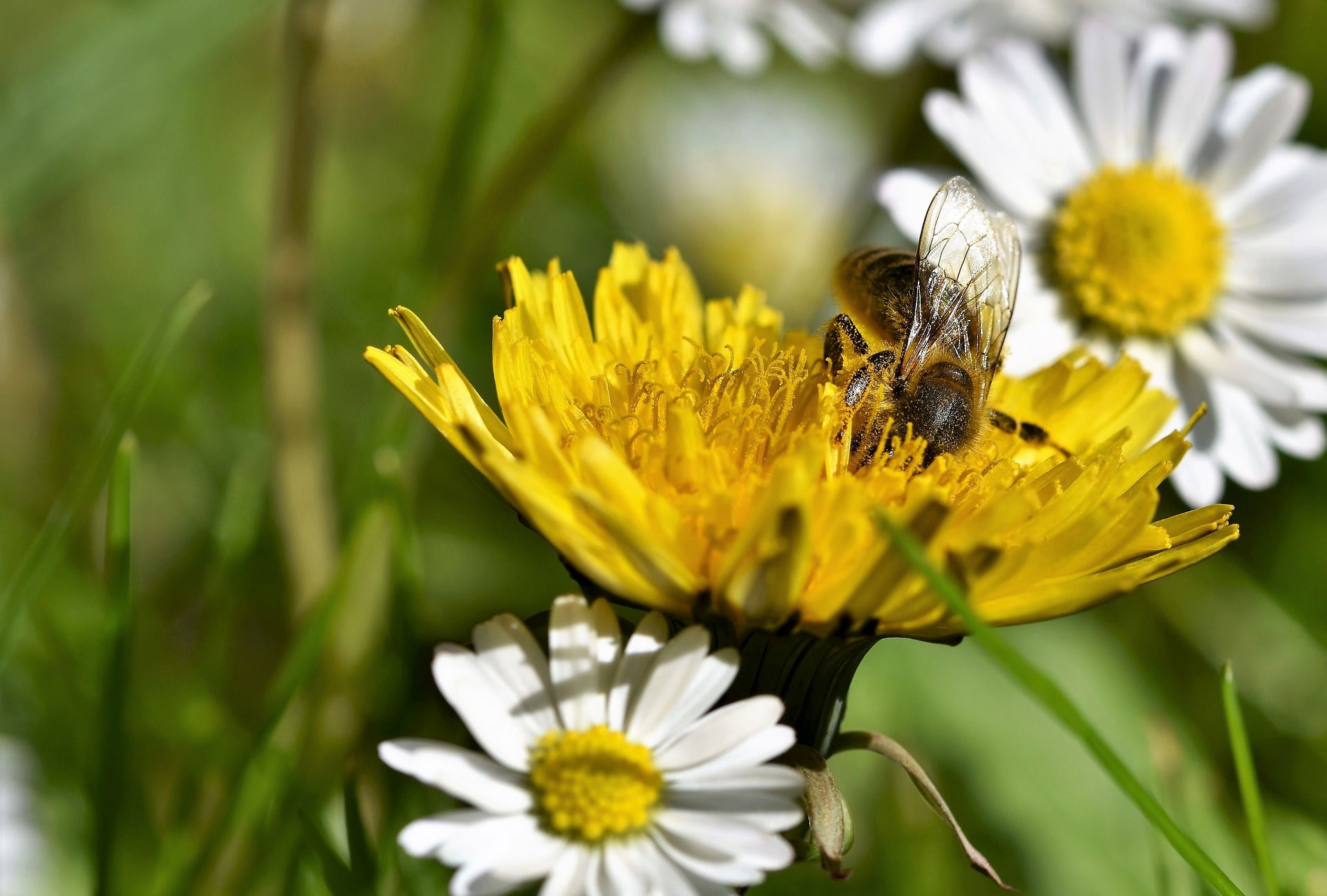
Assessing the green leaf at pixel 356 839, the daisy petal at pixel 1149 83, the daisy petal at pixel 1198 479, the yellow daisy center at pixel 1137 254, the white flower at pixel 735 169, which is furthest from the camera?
the white flower at pixel 735 169

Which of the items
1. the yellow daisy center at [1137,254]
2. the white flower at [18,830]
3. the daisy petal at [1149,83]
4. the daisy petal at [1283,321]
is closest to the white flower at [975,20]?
the daisy petal at [1149,83]

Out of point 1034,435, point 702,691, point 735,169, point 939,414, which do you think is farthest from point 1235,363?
point 735,169

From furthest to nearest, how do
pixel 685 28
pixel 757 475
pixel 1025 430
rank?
pixel 685 28, pixel 1025 430, pixel 757 475

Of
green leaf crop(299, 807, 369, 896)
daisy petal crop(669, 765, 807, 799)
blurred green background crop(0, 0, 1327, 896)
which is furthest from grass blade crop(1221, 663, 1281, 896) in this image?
green leaf crop(299, 807, 369, 896)

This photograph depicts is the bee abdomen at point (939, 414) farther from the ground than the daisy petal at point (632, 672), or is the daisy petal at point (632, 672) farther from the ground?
the bee abdomen at point (939, 414)

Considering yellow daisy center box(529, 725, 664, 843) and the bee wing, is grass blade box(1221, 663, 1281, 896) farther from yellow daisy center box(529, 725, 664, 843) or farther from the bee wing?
yellow daisy center box(529, 725, 664, 843)

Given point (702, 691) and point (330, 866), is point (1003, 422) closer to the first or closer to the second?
point (702, 691)

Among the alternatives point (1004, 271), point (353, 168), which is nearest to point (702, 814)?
point (1004, 271)

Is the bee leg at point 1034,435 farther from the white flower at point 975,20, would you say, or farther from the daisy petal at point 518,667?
the white flower at point 975,20
